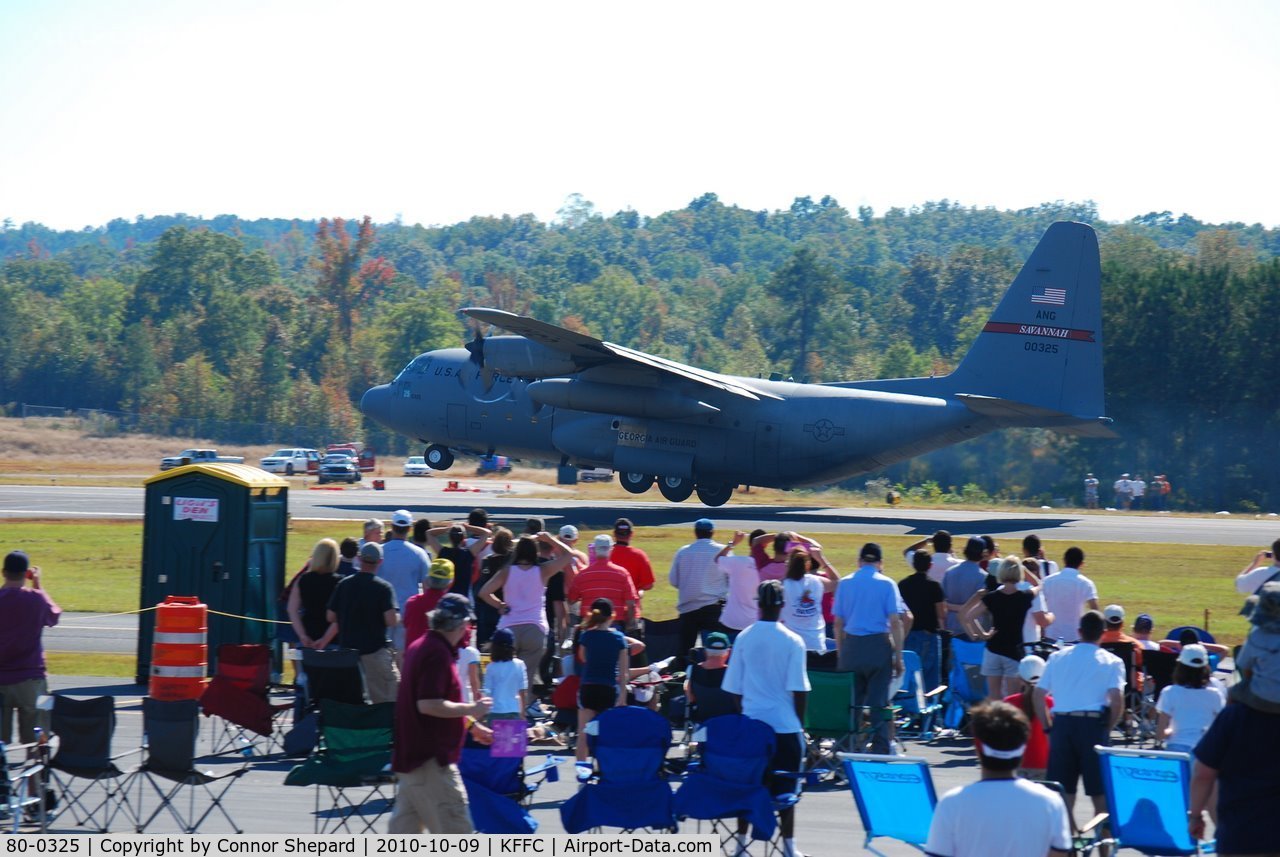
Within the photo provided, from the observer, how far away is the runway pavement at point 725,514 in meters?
36.5

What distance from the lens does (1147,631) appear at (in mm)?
14305

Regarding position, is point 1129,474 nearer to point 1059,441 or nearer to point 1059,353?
point 1059,441

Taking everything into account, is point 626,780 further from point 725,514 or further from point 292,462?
point 292,462

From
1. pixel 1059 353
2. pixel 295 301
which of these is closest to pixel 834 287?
pixel 295 301

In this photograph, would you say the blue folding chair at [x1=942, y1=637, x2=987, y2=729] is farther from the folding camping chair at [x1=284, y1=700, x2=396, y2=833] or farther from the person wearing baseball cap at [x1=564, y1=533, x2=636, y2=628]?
the folding camping chair at [x1=284, y1=700, x2=396, y2=833]

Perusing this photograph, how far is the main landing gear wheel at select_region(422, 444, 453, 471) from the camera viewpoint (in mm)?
41750

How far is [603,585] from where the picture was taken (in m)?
14.8

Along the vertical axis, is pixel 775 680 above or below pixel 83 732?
above

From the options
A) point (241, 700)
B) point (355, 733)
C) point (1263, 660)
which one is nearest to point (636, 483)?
point (241, 700)

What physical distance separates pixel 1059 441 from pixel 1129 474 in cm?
340

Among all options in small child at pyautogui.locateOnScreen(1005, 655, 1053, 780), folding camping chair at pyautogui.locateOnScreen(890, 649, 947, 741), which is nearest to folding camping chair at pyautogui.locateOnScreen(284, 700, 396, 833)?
small child at pyautogui.locateOnScreen(1005, 655, 1053, 780)

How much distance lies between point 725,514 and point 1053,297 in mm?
10489

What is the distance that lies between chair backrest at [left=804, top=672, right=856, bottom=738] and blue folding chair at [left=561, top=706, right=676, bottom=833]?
10.5 ft

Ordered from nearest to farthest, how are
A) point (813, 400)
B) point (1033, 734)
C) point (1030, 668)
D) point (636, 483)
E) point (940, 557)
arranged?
point (1033, 734)
point (1030, 668)
point (940, 557)
point (813, 400)
point (636, 483)
